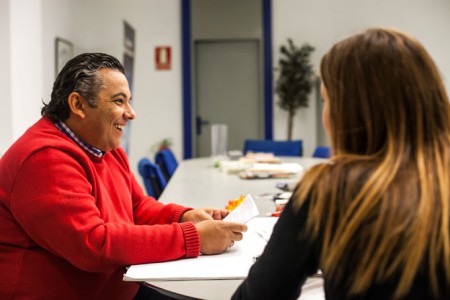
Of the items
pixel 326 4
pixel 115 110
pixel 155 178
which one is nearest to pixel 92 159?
pixel 115 110

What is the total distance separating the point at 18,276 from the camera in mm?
1137

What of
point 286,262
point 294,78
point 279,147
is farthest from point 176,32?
point 286,262

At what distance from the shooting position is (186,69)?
670 centimetres

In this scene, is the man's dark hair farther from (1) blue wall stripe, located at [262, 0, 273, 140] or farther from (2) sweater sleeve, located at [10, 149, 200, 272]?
(1) blue wall stripe, located at [262, 0, 273, 140]

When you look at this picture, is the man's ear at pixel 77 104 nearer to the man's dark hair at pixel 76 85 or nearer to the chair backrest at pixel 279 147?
the man's dark hair at pixel 76 85

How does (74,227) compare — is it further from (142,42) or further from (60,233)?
(142,42)

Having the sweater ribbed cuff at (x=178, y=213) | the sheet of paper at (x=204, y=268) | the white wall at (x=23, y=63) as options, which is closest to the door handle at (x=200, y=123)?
the white wall at (x=23, y=63)

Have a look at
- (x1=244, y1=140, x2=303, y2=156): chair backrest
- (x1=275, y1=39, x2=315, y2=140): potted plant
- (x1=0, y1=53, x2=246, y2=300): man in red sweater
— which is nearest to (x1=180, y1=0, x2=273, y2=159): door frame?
(x1=275, y1=39, x2=315, y2=140): potted plant

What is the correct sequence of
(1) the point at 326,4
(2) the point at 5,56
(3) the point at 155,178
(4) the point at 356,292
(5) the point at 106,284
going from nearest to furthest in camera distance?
(4) the point at 356,292
(5) the point at 106,284
(3) the point at 155,178
(2) the point at 5,56
(1) the point at 326,4

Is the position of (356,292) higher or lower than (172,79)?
lower

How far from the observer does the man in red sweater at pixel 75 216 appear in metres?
1.09

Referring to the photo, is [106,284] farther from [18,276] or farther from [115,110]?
[115,110]

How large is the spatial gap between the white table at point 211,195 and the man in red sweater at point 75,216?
0.14 m

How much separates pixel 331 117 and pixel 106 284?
0.75 meters
